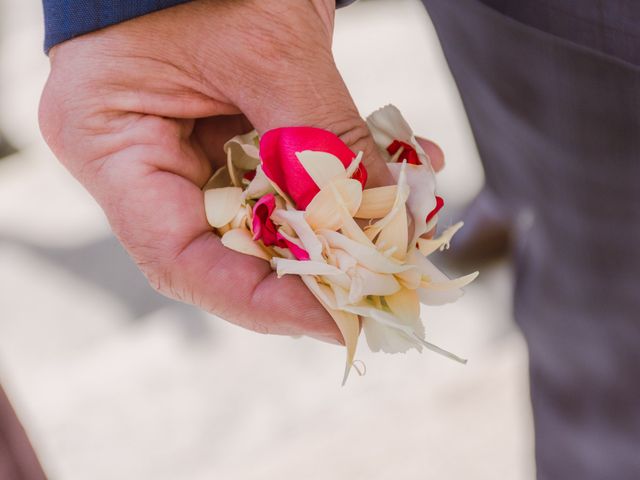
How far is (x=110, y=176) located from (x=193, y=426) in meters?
0.60

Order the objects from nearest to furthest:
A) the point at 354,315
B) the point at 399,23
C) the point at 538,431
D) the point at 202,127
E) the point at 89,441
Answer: the point at 354,315, the point at 202,127, the point at 538,431, the point at 89,441, the point at 399,23

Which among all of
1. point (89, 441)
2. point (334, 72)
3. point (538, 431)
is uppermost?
point (334, 72)

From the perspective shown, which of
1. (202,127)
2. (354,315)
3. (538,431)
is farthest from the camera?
(538,431)

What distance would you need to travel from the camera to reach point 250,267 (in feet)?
1.60

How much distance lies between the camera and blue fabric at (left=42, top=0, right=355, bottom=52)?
1.56ft

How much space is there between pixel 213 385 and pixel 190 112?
2.07ft

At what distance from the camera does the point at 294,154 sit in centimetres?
45

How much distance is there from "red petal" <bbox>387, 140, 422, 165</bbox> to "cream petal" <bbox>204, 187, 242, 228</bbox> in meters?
0.11

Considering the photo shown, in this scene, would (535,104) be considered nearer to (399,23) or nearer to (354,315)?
(354,315)

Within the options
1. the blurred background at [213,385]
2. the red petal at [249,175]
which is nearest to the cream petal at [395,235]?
the red petal at [249,175]

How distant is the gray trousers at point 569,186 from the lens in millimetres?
536

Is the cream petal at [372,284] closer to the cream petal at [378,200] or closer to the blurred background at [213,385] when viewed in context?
the cream petal at [378,200]

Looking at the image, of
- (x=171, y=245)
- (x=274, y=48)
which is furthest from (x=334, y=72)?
(x=171, y=245)

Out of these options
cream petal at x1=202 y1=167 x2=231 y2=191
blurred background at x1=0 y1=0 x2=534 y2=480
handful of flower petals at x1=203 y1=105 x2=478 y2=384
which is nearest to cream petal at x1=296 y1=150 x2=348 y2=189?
handful of flower petals at x1=203 y1=105 x2=478 y2=384
